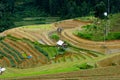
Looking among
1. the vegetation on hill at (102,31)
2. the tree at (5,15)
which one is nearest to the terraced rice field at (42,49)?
the vegetation on hill at (102,31)

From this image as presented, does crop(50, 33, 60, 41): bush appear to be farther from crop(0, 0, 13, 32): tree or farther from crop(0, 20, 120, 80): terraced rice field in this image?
crop(0, 0, 13, 32): tree

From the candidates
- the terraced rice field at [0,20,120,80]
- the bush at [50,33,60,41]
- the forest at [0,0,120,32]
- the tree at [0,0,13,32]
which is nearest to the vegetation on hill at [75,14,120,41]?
the terraced rice field at [0,20,120,80]

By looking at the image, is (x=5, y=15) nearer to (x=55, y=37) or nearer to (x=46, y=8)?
(x=46, y=8)

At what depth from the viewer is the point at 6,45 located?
3188 centimetres

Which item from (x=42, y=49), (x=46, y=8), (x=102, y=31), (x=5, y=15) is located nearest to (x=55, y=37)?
(x=42, y=49)

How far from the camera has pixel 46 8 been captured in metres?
69.5

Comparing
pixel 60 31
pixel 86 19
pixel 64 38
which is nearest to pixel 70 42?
pixel 64 38

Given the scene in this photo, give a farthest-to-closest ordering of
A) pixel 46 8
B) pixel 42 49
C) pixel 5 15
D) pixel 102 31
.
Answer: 1. pixel 46 8
2. pixel 5 15
3. pixel 102 31
4. pixel 42 49

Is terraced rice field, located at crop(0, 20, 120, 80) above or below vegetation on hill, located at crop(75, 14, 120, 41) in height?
below

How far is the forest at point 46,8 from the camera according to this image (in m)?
62.0

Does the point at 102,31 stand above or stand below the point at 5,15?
above

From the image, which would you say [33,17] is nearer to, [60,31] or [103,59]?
[60,31]

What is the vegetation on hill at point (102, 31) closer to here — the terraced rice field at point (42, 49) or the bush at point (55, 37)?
the terraced rice field at point (42, 49)

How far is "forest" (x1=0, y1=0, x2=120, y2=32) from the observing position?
62037 millimetres
